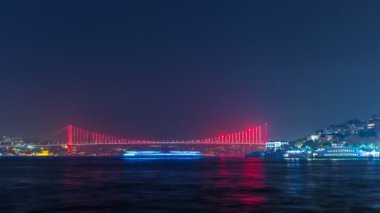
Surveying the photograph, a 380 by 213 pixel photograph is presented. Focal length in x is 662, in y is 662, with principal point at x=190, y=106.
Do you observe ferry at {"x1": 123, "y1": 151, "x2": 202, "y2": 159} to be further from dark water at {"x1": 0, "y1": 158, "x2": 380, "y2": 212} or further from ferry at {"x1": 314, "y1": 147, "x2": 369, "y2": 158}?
dark water at {"x1": 0, "y1": 158, "x2": 380, "y2": 212}

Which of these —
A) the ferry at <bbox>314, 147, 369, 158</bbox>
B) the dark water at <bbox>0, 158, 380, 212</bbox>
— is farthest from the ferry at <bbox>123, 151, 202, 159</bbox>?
the dark water at <bbox>0, 158, 380, 212</bbox>

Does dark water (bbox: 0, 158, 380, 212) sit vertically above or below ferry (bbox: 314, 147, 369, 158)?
above

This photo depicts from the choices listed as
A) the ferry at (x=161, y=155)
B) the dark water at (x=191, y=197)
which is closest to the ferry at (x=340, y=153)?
the ferry at (x=161, y=155)

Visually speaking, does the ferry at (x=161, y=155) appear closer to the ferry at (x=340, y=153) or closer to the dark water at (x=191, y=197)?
the ferry at (x=340, y=153)

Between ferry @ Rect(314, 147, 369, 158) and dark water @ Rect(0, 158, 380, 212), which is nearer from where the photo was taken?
dark water @ Rect(0, 158, 380, 212)

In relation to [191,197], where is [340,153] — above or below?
below

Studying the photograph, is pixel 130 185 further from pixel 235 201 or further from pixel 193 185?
pixel 235 201

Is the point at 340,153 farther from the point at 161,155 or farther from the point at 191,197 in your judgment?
the point at 191,197

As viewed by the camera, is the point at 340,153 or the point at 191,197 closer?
the point at 191,197

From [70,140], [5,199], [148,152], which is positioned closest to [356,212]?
[5,199]

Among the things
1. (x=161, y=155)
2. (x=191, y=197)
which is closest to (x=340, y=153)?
(x=161, y=155)

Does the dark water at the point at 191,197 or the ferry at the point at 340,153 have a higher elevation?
the dark water at the point at 191,197

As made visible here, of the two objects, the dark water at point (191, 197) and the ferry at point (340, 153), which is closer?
the dark water at point (191, 197)

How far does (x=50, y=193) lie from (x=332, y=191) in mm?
18865
